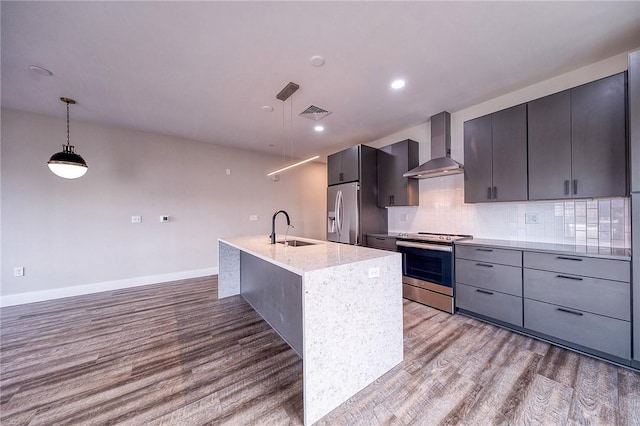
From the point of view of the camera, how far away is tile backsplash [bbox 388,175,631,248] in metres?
2.28

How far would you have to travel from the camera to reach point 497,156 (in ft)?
9.00

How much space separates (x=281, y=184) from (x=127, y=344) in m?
4.14

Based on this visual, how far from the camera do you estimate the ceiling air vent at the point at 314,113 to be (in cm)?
324

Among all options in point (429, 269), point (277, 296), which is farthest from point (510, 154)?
point (277, 296)

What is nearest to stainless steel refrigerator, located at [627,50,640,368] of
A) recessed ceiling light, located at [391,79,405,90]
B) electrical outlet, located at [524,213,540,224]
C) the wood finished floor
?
the wood finished floor

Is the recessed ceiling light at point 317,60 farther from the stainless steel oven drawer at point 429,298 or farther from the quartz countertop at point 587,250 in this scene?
the stainless steel oven drawer at point 429,298

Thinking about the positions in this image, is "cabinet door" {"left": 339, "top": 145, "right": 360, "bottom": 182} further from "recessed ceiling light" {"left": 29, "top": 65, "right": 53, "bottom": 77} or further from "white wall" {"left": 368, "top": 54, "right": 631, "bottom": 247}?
"recessed ceiling light" {"left": 29, "top": 65, "right": 53, "bottom": 77}

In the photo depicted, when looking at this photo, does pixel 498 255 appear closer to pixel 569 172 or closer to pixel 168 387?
pixel 569 172

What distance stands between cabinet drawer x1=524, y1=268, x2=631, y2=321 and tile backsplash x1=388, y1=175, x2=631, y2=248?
668 mm

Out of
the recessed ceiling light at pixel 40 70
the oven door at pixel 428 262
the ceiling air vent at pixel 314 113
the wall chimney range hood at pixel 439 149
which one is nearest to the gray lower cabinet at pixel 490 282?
the oven door at pixel 428 262

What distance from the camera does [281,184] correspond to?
579cm

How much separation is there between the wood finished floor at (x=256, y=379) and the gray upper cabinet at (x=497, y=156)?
152 cm

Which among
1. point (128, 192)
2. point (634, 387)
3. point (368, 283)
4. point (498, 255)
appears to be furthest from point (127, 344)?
point (634, 387)

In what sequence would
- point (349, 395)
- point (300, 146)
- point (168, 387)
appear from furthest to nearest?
1. point (300, 146)
2. point (168, 387)
3. point (349, 395)
